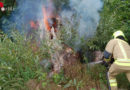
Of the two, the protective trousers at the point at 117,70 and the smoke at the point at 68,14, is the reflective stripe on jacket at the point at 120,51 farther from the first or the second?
the smoke at the point at 68,14

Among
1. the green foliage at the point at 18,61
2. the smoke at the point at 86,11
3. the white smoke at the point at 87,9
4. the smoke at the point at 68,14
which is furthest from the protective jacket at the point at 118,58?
the white smoke at the point at 87,9

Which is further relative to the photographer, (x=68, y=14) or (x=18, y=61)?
(x=68, y=14)

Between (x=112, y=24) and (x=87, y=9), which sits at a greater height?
(x=87, y=9)

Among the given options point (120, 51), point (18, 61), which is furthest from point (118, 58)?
point (18, 61)

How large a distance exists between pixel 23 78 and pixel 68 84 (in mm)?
1180

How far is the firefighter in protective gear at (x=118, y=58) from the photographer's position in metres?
3.83

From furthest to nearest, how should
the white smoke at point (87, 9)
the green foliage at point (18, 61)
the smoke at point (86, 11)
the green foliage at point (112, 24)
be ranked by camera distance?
the white smoke at point (87, 9)
the smoke at point (86, 11)
the green foliage at point (112, 24)
the green foliage at point (18, 61)

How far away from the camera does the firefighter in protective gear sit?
383 centimetres

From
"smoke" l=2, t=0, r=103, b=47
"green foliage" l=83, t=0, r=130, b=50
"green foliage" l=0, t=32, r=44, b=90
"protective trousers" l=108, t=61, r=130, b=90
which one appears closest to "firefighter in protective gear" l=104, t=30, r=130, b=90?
"protective trousers" l=108, t=61, r=130, b=90

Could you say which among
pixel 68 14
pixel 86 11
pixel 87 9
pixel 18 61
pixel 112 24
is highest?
pixel 87 9

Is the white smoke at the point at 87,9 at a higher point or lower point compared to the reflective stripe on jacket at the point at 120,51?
higher

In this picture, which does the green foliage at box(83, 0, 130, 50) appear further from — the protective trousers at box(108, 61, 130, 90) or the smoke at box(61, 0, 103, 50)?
the protective trousers at box(108, 61, 130, 90)

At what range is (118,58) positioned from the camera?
153 inches

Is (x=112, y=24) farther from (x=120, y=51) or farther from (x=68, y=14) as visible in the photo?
(x=68, y=14)
